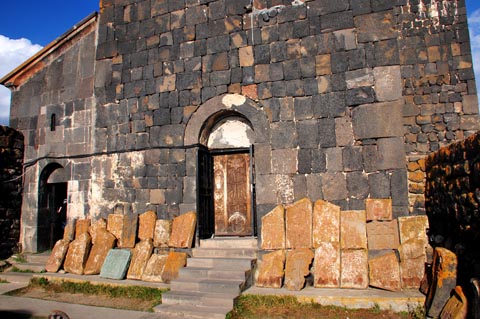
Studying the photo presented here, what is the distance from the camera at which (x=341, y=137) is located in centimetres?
639

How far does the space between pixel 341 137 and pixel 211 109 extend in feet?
8.43

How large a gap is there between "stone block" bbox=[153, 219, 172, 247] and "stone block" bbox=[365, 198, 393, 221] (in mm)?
3765

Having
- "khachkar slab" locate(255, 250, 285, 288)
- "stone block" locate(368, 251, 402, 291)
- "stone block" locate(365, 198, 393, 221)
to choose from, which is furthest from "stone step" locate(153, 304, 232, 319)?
"stone block" locate(365, 198, 393, 221)

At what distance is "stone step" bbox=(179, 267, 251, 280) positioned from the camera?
234 inches

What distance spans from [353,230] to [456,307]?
2056mm

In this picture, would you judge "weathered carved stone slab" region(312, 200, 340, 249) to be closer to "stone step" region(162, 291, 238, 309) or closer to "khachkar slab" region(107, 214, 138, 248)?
"stone step" region(162, 291, 238, 309)

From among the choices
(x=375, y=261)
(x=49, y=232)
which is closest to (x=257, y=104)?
(x=375, y=261)

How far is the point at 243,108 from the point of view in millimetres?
6969

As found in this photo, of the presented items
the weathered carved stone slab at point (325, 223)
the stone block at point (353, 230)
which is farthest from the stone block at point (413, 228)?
the weathered carved stone slab at point (325, 223)

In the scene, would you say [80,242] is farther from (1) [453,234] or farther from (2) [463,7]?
(2) [463,7]

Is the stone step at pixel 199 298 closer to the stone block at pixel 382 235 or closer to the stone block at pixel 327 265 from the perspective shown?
the stone block at pixel 327 265

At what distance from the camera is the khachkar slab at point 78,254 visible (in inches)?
287

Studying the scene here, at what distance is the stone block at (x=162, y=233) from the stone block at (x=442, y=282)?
4.61 meters

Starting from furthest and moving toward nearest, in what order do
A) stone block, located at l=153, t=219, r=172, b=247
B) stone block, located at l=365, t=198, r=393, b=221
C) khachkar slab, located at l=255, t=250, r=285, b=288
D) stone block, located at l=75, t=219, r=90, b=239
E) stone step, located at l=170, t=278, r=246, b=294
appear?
stone block, located at l=75, t=219, r=90, b=239 → stone block, located at l=153, t=219, r=172, b=247 → stone block, located at l=365, t=198, r=393, b=221 → khachkar slab, located at l=255, t=250, r=285, b=288 → stone step, located at l=170, t=278, r=246, b=294
